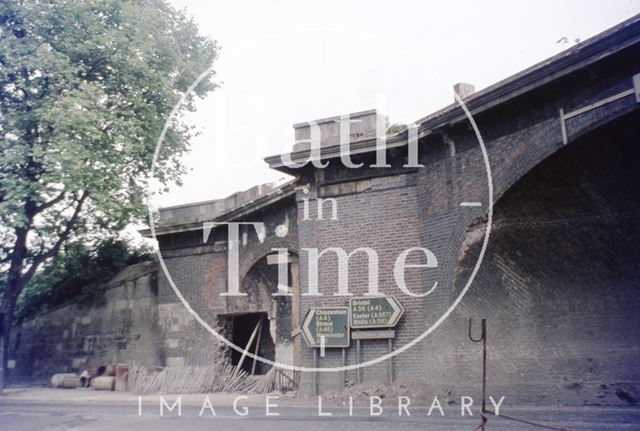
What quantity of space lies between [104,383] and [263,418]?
10202 millimetres

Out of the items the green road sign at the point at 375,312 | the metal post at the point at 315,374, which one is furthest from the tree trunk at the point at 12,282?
the green road sign at the point at 375,312

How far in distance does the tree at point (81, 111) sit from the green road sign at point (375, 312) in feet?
30.1

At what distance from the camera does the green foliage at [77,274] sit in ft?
75.2

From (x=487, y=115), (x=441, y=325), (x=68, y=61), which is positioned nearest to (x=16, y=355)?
(x=68, y=61)

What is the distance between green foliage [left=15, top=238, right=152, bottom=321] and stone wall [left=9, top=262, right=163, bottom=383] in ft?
1.68

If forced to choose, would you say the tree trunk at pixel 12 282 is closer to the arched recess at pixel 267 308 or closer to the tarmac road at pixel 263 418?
the tarmac road at pixel 263 418

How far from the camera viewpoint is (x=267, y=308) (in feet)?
60.4

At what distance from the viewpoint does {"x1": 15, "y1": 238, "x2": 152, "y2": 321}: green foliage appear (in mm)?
22922

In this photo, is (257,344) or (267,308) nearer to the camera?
(267,308)

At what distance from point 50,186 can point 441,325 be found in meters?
12.3

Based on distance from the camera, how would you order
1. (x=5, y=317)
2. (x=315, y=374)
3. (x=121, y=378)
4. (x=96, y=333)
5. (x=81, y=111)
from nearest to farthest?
(x=315, y=374) → (x=81, y=111) → (x=121, y=378) → (x=5, y=317) → (x=96, y=333)

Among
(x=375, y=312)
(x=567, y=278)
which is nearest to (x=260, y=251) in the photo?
(x=375, y=312)

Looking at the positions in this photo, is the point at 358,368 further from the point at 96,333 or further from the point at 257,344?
the point at 96,333

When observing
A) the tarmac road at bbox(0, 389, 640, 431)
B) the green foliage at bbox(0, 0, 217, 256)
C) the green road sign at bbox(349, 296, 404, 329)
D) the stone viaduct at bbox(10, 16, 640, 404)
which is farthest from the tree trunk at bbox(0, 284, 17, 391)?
the green road sign at bbox(349, 296, 404, 329)
